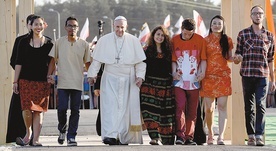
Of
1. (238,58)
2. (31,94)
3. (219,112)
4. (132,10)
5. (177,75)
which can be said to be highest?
(132,10)

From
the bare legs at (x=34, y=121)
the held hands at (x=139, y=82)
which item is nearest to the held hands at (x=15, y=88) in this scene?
the bare legs at (x=34, y=121)

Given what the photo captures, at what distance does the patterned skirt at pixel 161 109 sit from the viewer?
44.5 feet

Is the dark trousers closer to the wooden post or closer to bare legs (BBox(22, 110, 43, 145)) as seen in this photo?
bare legs (BBox(22, 110, 43, 145))

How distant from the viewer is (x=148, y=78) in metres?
13.6

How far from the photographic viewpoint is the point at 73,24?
44.9ft

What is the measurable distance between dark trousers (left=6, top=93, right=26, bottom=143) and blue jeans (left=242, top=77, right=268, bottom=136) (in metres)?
3.50

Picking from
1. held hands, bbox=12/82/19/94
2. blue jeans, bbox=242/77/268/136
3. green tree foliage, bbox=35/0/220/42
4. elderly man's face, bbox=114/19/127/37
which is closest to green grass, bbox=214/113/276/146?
blue jeans, bbox=242/77/268/136

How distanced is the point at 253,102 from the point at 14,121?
372 centimetres

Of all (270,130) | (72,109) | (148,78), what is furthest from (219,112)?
(270,130)

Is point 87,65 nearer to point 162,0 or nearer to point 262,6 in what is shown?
point 262,6

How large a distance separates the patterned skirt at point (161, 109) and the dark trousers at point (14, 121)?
6.49 ft

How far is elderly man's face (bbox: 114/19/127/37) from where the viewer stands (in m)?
13.4

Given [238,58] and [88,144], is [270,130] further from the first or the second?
[238,58]

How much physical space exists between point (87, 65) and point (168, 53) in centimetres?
135
